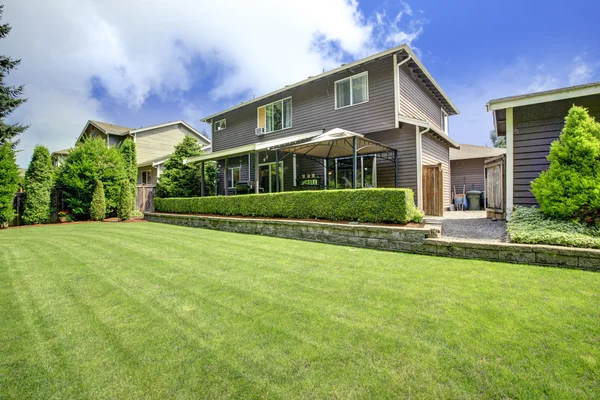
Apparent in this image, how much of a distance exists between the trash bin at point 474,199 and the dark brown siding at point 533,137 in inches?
297

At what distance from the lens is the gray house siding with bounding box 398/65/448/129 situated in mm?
10427

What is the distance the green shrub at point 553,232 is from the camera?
14.0ft

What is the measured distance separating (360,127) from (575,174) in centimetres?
675

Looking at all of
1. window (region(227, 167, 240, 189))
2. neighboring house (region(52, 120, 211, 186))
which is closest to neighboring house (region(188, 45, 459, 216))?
window (region(227, 167, 240, 189))

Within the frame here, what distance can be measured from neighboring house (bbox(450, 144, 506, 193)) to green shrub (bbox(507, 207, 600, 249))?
1334cm

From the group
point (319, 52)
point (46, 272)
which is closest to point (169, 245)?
point (46, 272)

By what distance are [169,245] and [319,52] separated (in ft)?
44.0

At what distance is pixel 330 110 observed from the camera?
1185cm

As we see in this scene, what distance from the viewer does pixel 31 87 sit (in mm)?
16688

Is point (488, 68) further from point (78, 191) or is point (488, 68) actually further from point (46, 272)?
point (78, 191)

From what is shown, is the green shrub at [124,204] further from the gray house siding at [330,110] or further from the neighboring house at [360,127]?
the gray house siding at [330,110]

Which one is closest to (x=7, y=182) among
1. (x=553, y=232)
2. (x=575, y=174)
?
(x=553, y=232)

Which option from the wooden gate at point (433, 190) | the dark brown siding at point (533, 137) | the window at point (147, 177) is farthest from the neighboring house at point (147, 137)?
the dark brown siding at point (533, 137)

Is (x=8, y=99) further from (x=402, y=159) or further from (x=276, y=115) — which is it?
(x=402, y=159)
